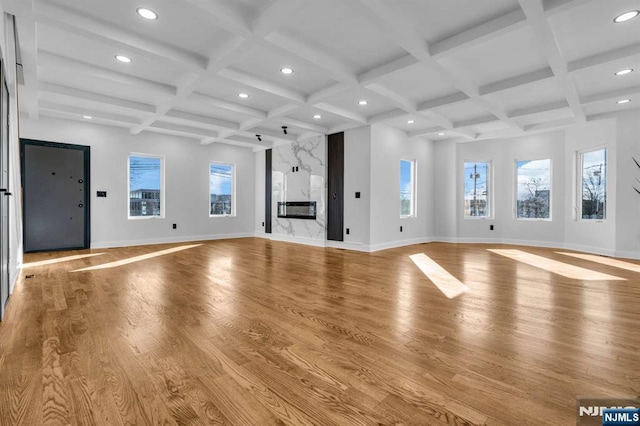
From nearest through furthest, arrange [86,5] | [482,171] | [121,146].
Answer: [86,5] → [121,146] → [482,171]

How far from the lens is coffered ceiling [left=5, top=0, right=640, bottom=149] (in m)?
2.77

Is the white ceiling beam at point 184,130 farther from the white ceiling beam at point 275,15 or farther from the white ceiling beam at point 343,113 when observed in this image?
the white ceiling beam at point 275,15

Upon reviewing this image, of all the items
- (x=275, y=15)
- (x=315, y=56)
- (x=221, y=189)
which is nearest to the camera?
(x=275, y=15)

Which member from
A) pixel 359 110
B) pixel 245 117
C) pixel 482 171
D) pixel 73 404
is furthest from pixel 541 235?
pixel 73 404

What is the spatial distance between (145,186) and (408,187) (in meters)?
6.35

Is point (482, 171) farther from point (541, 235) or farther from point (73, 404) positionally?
point (73, 404)

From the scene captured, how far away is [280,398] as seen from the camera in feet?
4.65

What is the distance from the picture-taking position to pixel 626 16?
112 inches

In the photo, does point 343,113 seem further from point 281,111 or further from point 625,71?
point 625,71

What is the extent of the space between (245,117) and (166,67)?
219cm

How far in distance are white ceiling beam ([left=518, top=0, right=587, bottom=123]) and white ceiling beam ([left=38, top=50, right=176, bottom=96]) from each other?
4475mm

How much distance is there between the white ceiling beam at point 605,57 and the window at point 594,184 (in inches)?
131

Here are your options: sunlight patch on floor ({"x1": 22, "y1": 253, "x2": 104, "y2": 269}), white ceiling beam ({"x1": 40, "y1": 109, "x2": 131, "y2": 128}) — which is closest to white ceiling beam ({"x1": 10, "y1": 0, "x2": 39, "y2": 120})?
white ceiling beam ({"x1": 40, "y1": 109, "x2": 131, "y2": 128})

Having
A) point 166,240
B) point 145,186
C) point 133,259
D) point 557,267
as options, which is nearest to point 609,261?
point 557,267
